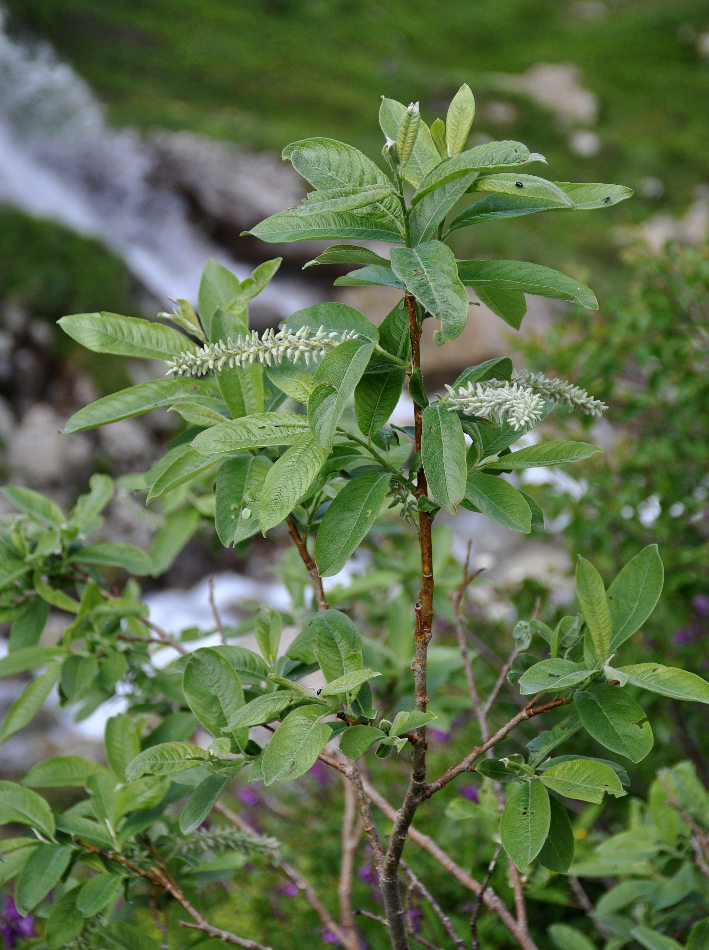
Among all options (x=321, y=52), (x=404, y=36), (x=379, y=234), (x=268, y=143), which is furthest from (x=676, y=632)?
(x=404, y=36)

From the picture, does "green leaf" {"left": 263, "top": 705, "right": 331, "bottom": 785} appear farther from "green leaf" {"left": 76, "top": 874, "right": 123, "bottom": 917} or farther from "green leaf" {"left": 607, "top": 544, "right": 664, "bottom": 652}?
"green leaf" {"left": 76, "top": 874, "right": 123, "bottom": 917}

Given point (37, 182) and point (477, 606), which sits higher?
point (37, 182)

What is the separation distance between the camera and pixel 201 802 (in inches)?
43.7

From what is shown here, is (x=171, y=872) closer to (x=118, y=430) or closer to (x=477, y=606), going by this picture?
(x=477, y=606)

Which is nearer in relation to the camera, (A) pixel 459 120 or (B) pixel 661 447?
(A) pixel 459 120

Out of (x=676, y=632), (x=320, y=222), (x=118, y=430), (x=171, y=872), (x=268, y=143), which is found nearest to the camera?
(x=320, y=222)

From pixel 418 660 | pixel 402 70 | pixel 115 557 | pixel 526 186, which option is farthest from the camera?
pixel 402 70

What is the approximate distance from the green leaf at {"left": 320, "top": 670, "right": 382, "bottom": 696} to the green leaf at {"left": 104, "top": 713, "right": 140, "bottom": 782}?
0.56m

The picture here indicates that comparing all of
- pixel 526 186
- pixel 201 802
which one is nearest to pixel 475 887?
pixel 201 802

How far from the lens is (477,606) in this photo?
10.8ft

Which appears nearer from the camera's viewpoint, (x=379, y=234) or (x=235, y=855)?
(x=379, y=234)

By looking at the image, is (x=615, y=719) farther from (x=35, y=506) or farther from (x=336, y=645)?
(x=35, y=506)

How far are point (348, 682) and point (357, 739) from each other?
0.26ft

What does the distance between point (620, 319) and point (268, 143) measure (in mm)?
7274
